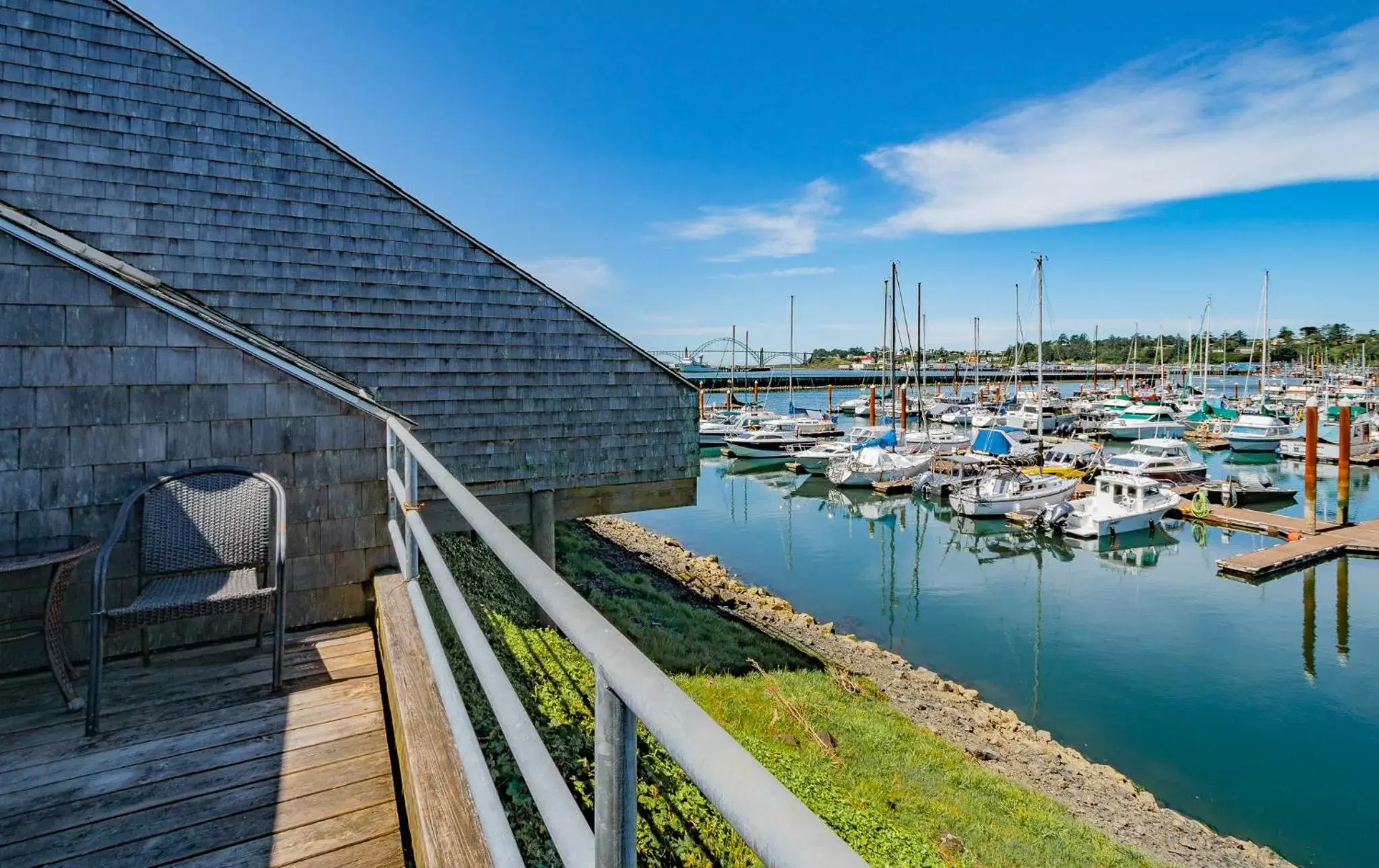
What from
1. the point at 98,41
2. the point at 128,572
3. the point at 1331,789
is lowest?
the point at 1331,789

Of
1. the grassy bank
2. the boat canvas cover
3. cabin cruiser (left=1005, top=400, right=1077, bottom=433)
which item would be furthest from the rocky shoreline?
cabin cruiser (left=1005, top=400, right=1077, bottom=433)

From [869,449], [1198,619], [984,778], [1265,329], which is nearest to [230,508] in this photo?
[984,778]

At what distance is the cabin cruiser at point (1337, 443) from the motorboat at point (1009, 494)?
14.9m

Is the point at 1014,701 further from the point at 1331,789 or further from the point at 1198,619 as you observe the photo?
the point at 1198,619

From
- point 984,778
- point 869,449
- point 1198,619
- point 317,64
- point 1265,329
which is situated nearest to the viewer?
point 984,778

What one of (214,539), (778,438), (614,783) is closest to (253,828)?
(214,539)

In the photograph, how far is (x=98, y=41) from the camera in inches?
289

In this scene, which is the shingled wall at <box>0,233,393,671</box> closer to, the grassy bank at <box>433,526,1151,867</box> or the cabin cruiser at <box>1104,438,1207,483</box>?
the grassy bank at <box>433,526,1151,867</box>

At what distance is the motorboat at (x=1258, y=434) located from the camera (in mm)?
33250

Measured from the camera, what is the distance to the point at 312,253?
823cm

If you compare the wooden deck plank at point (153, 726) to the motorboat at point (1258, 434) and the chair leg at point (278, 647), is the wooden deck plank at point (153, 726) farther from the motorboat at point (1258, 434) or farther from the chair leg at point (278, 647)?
the motorboat at point (1258, 434)

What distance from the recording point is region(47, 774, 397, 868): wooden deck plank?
2.05 m

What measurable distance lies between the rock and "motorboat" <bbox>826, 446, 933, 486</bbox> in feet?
72.8

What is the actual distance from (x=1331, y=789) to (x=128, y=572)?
1315 centimetres
